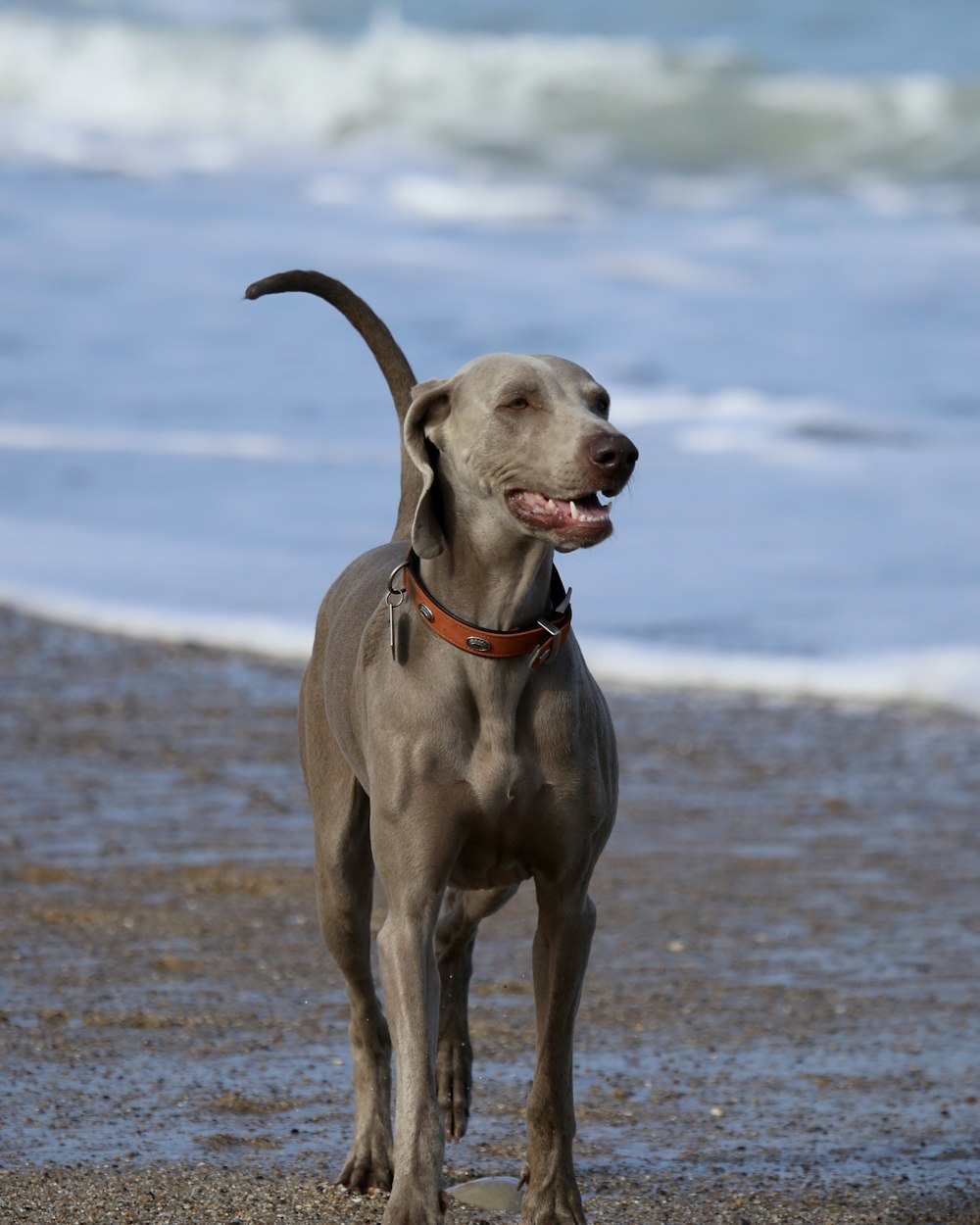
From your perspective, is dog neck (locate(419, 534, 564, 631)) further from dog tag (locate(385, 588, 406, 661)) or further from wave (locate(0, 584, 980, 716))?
wave (locate(0, 584, 980, 716))

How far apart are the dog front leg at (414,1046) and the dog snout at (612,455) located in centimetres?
72

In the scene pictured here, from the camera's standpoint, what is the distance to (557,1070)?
3.26 m

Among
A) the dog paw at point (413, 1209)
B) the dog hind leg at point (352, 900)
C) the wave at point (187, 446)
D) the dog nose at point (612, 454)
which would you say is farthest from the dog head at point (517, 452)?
the wave at point (187, 446)

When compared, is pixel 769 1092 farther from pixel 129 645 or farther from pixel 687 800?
pixel 129 645

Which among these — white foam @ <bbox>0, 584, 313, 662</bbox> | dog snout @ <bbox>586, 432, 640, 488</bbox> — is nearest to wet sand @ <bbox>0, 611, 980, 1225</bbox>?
white foam @ <bbox>0, 584, 313, 662</bbox>

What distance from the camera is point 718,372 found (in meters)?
16.2

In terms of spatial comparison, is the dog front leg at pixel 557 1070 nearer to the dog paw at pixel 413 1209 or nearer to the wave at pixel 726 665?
the dog paw at pixel 413 1209

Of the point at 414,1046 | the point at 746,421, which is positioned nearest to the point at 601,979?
the point at 414,1046

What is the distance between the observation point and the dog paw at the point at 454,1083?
3803 mm

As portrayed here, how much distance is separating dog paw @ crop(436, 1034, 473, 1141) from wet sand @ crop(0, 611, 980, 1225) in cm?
6

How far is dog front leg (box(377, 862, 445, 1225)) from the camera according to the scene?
2984mm

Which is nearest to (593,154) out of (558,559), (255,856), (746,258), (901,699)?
(746,258)

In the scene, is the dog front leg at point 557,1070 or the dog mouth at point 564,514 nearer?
the dog mouth at point 564,514

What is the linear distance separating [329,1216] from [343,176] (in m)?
23.4
